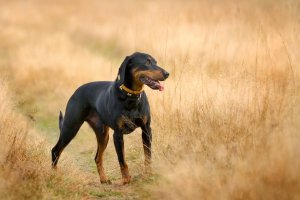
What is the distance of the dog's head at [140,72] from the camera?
6363 millimetres

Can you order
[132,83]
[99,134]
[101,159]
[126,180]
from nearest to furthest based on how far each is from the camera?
1. [126,180]
2. [132,83]
3. [101,159]
4. [99,134]

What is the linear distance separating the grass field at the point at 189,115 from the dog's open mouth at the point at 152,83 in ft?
1.59

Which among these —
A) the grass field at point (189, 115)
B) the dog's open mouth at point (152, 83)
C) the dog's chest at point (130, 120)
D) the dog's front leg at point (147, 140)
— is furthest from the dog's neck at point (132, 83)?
the grass field at point (189, 115)

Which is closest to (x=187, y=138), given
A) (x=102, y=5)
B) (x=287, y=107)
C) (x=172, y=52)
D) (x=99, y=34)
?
(x=287, y=107)

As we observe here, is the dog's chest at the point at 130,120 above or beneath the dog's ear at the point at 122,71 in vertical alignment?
beneath

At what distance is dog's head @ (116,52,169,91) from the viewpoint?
6363mm

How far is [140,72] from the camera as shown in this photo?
645 cm

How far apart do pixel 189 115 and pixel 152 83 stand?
30.6 inches

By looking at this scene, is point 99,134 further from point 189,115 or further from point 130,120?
point 189,115

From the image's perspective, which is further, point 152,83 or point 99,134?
point 99,134

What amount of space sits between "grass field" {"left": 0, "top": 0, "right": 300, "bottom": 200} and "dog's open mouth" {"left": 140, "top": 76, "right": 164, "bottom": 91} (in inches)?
19.0

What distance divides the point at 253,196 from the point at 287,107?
133cm

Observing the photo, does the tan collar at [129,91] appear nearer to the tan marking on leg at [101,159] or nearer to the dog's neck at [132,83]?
the dog's neck at [132,83]

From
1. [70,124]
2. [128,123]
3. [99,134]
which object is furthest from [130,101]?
[70,124]
